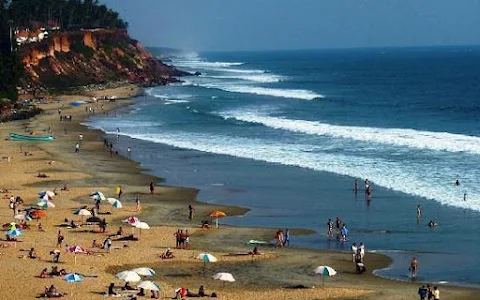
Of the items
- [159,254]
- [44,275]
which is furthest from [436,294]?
[44,275]

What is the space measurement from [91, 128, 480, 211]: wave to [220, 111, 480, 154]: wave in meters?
6.35

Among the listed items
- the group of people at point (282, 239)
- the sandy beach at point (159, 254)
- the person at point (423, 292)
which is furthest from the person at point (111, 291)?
the person at point (423, 292)

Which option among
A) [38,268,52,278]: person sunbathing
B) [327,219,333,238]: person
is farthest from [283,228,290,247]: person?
[38,268,52,278]: person sunbathing

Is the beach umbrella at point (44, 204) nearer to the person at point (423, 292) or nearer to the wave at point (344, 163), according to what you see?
the wave at point (344, 163)

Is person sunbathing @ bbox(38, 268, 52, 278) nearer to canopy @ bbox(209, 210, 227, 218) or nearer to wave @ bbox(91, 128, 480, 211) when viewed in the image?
canopy @ bbox(209, 210, 227, 218)

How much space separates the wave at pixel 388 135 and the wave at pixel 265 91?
36204 millimetres

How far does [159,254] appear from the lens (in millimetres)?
33094

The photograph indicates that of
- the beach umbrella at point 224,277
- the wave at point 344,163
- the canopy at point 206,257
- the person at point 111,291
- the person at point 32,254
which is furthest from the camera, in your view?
the wave at point 344,163

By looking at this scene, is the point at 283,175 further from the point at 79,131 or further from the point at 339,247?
the point at 79,131

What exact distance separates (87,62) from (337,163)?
304ft

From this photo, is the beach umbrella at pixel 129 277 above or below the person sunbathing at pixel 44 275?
above

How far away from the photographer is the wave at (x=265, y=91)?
12325cm

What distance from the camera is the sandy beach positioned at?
28328mm

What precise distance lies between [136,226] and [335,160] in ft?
77.4
